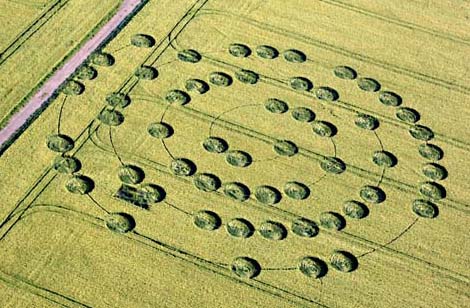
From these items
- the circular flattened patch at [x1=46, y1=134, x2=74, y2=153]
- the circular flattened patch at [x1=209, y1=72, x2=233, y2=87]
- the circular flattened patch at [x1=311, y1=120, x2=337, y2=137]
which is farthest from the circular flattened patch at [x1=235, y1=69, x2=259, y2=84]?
the circular flattened patch at [x1=46, y1=134, x2=74, y2=153]

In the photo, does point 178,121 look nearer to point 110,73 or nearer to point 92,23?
point 110,73

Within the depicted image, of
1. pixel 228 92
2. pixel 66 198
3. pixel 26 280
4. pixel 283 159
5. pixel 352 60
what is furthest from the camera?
pixel 352 60

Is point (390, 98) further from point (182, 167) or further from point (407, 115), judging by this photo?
point (182, 167)

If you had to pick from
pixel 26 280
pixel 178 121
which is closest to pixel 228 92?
pixel 178 121

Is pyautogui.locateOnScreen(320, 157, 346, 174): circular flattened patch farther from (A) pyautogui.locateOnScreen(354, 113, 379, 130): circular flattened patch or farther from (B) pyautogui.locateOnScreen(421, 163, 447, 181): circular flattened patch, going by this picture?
(B) pyautogui.locateOnScreen(421, 163, 447, 181): circular flattened patch

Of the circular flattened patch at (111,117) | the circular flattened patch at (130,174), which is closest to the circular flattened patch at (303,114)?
the circular flattened patch at (130,174)

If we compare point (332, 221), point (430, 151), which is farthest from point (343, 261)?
point (430, 151)
